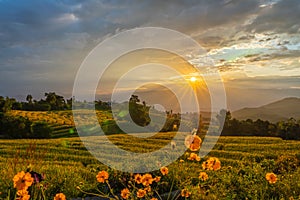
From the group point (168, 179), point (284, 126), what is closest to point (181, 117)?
point (284, 126)

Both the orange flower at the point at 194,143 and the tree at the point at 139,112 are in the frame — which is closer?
the orange flower at the point at 194,143

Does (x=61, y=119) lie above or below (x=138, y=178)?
above

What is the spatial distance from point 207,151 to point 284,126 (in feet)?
44.3

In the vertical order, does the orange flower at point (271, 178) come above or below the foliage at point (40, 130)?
above

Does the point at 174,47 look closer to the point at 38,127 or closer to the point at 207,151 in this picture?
the point at 207,151

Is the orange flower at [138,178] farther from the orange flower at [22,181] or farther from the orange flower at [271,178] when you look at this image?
the orange flower at [271,178]

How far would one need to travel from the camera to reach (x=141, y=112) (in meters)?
29.1

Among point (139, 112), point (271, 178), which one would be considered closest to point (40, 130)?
point (139, 112)

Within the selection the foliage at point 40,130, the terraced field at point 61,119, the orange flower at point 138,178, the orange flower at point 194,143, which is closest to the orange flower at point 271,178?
the orange flower at point 194,143

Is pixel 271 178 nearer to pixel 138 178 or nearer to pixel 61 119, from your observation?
pixel 138 178

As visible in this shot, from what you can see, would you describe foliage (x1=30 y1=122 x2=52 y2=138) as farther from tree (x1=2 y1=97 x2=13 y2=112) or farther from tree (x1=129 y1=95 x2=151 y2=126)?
tree (x1=129 y1=95 x2=151 y2=126)

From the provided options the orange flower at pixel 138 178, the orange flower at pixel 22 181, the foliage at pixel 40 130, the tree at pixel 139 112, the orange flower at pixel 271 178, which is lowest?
the foliage at pixel 40 130

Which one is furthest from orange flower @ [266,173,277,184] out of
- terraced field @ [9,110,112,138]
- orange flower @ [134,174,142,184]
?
terraced field @ [9,110,112,138]

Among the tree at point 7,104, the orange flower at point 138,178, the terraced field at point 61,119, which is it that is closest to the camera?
the orange flower at point 138,178
